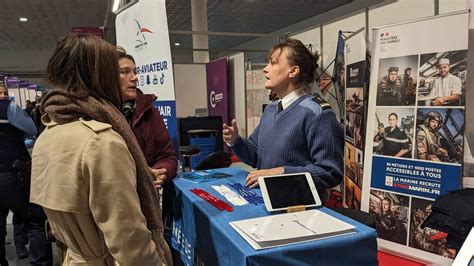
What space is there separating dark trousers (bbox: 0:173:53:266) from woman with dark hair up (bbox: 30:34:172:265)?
71.3 inches

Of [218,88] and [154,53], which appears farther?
[218,88]

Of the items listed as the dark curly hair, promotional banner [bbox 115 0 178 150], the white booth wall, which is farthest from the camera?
the white booth wall

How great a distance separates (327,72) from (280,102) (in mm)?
1546

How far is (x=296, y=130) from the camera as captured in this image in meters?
1.60

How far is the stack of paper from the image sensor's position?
99 cm

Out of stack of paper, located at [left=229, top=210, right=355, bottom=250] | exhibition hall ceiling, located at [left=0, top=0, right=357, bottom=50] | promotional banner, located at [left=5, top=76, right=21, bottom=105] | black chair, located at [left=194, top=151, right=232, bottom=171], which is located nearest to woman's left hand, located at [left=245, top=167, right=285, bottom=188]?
stack of paper, located at [left=229, top=210, right=355, bottom=250]

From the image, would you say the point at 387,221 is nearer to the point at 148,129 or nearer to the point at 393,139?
the point at 393,139

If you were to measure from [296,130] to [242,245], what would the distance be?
2.43ft

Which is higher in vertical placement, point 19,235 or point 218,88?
point 218,88

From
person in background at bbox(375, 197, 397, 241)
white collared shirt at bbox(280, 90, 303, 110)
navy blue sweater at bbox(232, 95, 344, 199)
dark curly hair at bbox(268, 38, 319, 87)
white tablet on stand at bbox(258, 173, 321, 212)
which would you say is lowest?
person in background at bbox(375, 197, 397, 241)

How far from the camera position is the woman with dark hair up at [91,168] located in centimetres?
92

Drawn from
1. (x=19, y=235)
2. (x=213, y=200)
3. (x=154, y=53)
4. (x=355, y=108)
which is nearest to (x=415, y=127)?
(x=355, y=108)

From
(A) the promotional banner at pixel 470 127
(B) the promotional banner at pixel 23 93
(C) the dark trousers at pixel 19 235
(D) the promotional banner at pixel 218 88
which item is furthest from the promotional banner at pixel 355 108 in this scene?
(B) the promotional banner at pixel 23 93

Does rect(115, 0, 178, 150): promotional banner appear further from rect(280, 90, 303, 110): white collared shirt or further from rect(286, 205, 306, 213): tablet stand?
rect(286, 205, 306, 213): tablet stand
